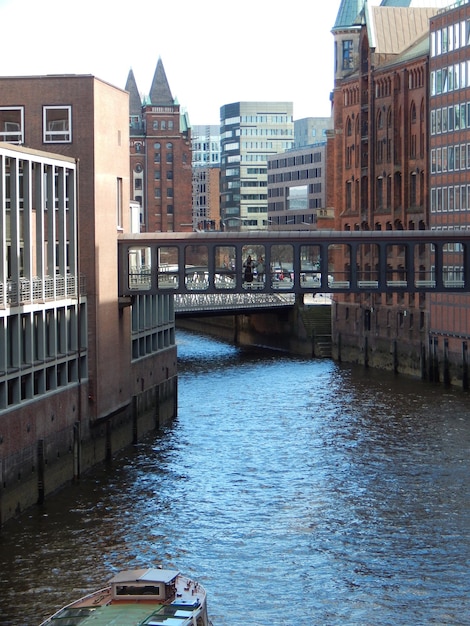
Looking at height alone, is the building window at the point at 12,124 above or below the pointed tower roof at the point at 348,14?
below

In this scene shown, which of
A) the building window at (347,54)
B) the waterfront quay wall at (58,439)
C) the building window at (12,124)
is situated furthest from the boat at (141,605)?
the building window at (347,54)

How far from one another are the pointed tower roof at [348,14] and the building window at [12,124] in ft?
297

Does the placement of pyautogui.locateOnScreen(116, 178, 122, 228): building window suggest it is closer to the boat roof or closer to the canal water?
the canal water

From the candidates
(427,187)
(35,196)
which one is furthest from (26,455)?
(427,187)

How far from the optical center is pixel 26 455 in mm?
54469

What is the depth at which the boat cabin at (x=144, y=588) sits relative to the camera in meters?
34.3

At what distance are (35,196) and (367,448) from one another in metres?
22.3

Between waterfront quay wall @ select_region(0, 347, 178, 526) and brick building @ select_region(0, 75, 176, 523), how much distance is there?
0.17 feet

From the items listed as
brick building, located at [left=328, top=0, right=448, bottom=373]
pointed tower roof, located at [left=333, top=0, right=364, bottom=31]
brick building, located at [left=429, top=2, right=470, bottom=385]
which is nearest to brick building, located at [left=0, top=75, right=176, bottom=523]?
brick building, located at [left=429, top=2, right=470, bottom=385]

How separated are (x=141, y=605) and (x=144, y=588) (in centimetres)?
66

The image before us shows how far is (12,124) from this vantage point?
6531 centimetres

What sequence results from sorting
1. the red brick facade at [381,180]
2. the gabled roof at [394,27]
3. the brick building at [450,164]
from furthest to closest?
the gabled roof at [394,27] < the red brick facade at [381,180] < the brick building at [450,164]

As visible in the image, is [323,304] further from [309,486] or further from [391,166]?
[309,486]

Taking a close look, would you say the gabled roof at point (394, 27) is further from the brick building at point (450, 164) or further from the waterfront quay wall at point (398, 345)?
the waterfront quay wall at point (398, 345)
